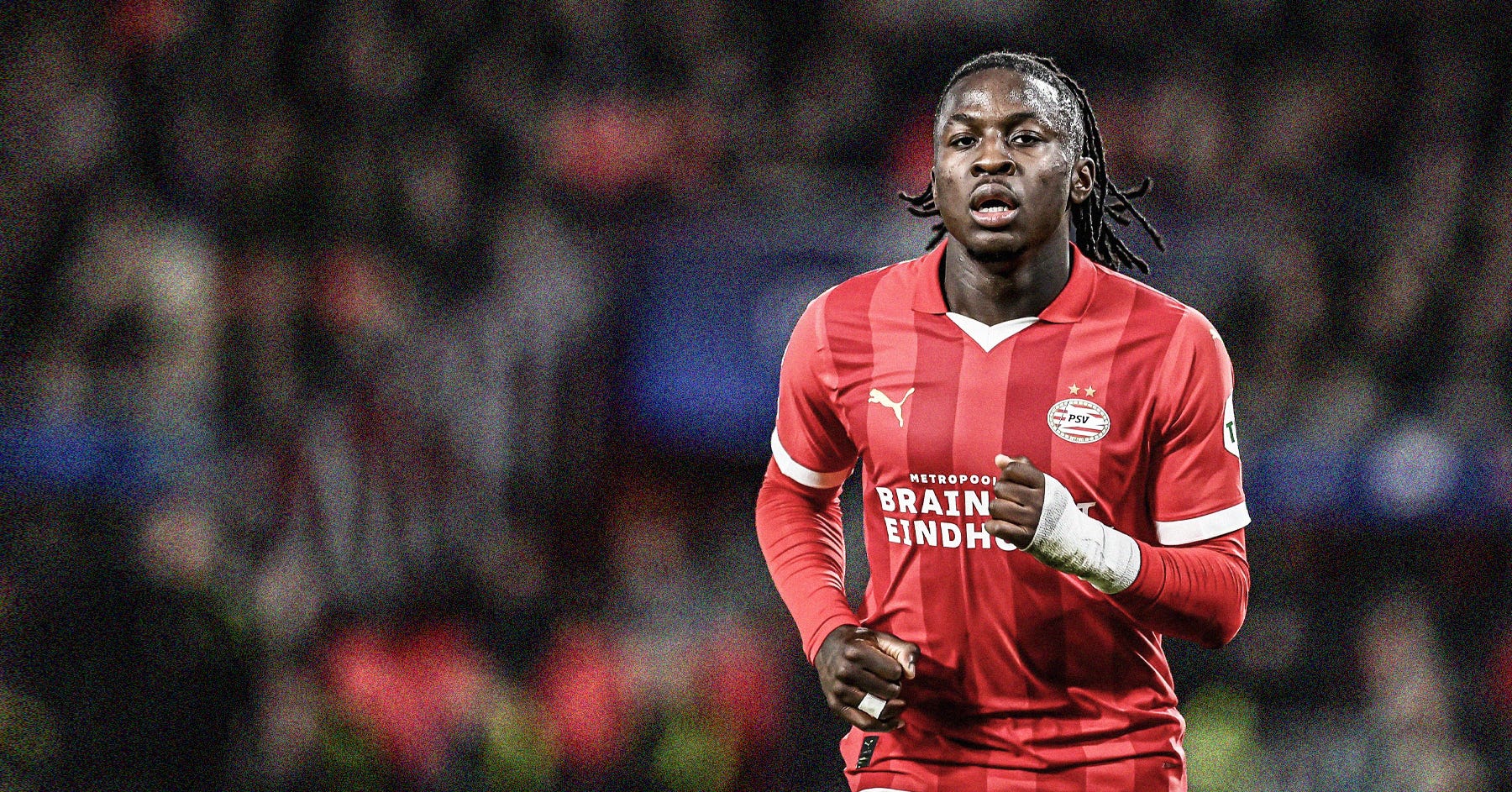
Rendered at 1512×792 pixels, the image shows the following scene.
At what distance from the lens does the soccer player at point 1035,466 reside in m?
1.77

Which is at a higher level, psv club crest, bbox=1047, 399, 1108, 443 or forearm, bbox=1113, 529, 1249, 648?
psv club crest, bbox=1047, 399, 1108, 443

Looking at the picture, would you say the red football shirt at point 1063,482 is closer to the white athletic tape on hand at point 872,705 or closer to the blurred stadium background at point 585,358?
the white athletic tape on hand at point 872,705

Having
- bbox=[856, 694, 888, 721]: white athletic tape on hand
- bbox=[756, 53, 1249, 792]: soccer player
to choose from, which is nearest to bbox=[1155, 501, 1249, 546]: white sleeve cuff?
bbox=[756, 53, 1249, 792]: soccer player

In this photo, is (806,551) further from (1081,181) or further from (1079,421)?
(1081,181)

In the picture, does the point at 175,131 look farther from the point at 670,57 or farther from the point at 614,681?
the point at 614,681

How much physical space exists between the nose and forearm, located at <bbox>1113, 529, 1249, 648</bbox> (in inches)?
20.1

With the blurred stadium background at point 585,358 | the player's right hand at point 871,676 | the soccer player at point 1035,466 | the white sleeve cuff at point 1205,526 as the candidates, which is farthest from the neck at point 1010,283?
the blurred stadium background at point 585,358

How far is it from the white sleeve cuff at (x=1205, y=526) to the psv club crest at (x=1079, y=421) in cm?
15

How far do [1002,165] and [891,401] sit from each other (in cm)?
35

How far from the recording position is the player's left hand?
1548mm

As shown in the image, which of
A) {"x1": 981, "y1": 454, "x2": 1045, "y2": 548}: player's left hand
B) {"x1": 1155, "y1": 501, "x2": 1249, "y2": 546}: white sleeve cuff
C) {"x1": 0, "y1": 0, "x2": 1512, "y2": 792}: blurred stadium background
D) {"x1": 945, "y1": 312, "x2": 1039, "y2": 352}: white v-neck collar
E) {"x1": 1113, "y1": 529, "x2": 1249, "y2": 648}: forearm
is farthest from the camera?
{"x1": 0, "y1": 0, "x2": 1512, "y2": 792}: blurred stadium background

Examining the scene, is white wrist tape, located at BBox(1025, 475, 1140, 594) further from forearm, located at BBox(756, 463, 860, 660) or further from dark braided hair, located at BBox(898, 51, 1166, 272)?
dark braided hair, located at BBox(898, 51, 1166, 272)

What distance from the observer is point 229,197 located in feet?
11.4

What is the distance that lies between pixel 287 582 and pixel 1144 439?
231 centimetres
